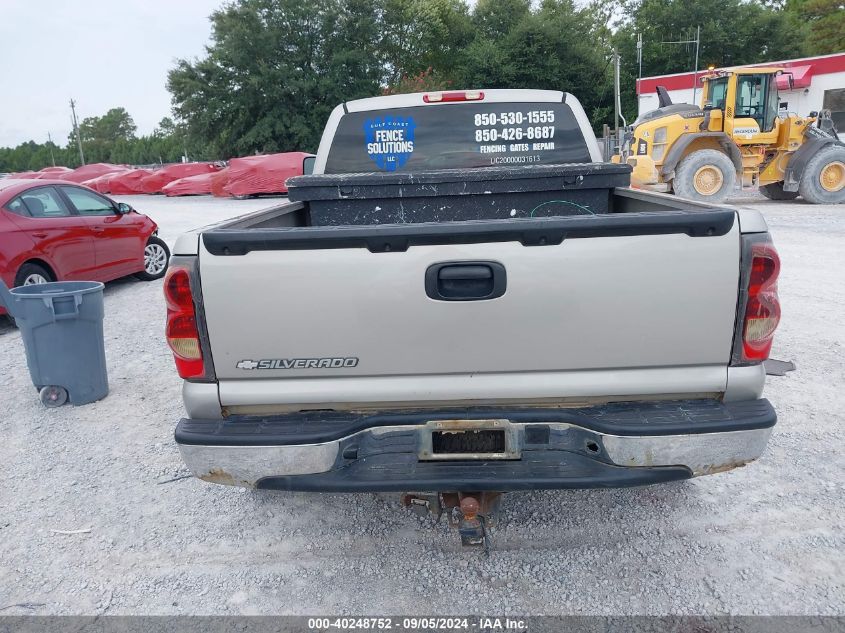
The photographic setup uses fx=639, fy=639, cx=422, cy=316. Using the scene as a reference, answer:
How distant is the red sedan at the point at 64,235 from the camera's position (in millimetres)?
7324

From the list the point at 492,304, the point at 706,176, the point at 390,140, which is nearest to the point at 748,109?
the point at 706,176

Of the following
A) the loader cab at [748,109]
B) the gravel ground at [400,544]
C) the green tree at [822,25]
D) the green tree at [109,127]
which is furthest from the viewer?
the green tree at [109,127]

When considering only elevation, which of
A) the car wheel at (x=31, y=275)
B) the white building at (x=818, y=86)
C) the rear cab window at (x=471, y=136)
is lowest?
the car wheel at (x=31, y=275)

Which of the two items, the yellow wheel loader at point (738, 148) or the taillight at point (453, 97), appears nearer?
the taillight at point (453, 97)

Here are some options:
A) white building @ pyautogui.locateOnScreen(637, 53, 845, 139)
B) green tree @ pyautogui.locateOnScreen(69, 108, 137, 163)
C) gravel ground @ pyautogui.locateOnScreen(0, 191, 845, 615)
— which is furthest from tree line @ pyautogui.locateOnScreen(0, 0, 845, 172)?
green tree @ pyautogui.locateOnScreen(69, 108, 137, 163)

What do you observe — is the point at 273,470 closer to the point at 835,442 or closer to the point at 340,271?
the point at 340,271

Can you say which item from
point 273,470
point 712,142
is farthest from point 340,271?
point 712,142

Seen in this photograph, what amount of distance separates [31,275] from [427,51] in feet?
131

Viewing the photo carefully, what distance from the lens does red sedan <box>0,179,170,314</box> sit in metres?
7.32

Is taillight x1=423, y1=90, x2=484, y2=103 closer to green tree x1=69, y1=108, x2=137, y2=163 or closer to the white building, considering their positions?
the white building

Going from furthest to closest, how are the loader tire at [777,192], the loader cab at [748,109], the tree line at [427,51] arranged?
the tree line at [427,51] → the loader tire at [777,192] → the loader cab at [748,109]

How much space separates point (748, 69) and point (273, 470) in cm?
1567

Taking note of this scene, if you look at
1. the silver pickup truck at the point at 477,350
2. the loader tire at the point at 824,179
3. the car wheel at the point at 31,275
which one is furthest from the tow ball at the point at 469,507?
the loader tire at the point at 824,179

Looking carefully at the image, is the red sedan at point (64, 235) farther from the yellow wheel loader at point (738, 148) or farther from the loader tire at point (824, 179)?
the loader tire at point (824, 179)
